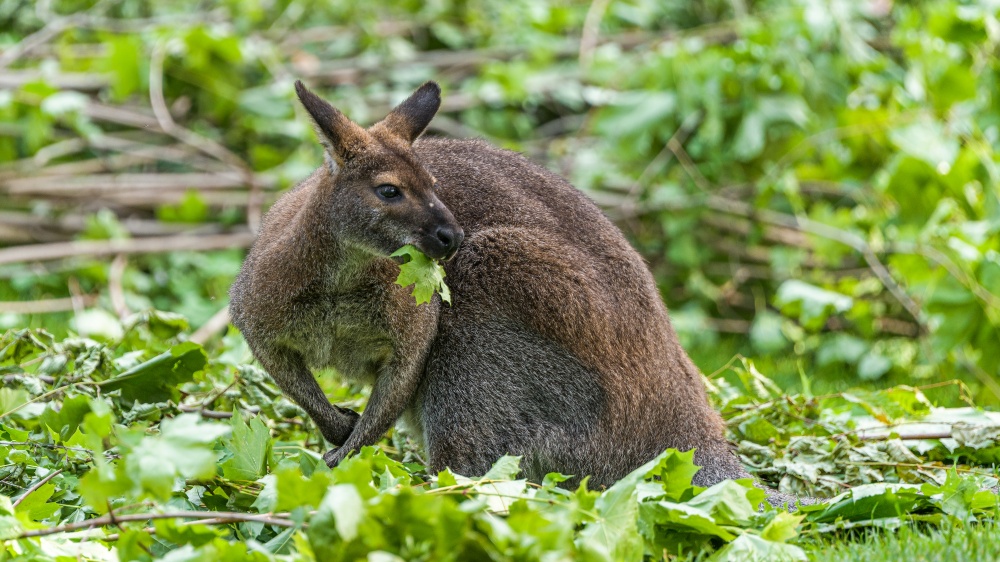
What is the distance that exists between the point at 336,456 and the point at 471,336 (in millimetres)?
753

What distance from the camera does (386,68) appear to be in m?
10.5

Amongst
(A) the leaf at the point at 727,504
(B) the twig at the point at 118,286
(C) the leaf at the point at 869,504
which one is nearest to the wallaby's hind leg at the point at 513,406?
(A) the leaf at the point at 727,504

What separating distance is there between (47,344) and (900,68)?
7566 mm

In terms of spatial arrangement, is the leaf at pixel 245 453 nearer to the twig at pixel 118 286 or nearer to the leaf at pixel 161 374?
the leaf at pixel 161 374

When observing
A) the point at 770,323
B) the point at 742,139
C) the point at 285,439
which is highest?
the point at 742,139

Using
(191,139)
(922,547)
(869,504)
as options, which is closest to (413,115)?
(869,504)

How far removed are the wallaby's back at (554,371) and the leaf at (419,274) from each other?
0.43m

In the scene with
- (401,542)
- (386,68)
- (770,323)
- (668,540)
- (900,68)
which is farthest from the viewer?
(386,68)

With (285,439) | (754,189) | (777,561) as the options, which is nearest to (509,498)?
(777,561)

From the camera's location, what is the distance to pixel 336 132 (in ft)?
14.1

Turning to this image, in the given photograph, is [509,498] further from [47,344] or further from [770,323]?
[770,323]

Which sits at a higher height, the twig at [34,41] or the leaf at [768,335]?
the twig at [34,41]

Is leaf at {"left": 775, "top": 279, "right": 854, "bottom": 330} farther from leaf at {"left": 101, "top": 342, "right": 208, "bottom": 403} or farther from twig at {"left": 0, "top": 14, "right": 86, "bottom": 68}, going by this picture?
twig at {"left": 0, "top": 14, "right": 86, "bottom": 68}

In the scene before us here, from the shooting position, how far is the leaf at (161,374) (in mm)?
4562
